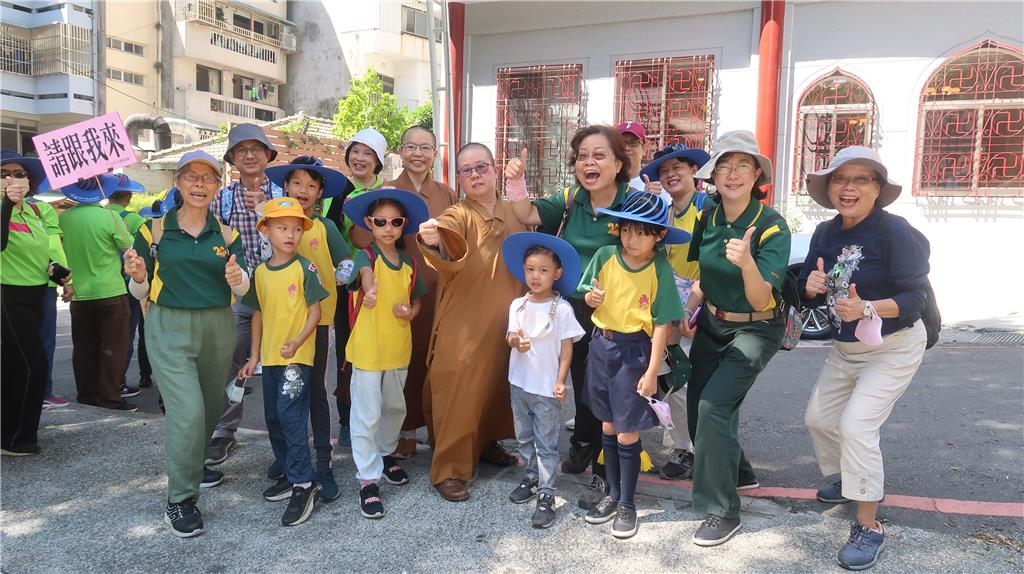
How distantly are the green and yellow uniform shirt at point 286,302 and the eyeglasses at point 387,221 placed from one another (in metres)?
0.41

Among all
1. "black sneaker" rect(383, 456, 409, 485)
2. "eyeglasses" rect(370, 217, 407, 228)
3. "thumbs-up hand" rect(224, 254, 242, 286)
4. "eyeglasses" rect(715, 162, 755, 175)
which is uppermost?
"eyeglasses" rect(715, 162, 755, 175)

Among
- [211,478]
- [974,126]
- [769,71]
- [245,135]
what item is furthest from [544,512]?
[974,126]

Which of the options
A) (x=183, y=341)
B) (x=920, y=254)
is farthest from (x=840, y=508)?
(x=183, y=341)

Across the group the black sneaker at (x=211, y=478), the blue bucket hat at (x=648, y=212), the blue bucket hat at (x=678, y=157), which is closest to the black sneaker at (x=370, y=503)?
the black sneaker at (x=211, y=478)

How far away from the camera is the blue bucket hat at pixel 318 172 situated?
4047 mm

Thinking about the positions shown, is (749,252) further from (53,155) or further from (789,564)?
(53,155)

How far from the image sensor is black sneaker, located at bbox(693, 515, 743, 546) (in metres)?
3.25

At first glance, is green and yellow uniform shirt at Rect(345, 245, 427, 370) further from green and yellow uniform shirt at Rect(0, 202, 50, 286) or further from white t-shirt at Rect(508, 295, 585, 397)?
green and yellow uniform shirt at Rect(0, 202, 50, 286)

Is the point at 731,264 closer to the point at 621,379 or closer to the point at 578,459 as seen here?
the point at 621,379

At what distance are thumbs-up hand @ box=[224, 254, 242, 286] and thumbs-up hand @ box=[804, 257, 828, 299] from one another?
2764 mm

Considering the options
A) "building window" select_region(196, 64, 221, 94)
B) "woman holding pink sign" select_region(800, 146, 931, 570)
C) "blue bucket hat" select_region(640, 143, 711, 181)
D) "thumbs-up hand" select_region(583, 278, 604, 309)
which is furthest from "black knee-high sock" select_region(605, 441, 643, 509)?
"building window" select_region(196, 64, 221, 94)

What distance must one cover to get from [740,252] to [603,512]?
143 cm

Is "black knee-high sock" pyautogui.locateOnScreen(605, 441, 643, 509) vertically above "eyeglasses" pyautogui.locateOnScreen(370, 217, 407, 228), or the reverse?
"eyeglasses" pyautogui.locateOnScreen(370, 217, 407, 228)

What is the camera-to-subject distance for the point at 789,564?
307 cm
